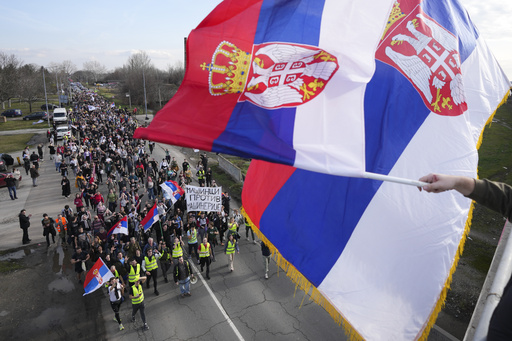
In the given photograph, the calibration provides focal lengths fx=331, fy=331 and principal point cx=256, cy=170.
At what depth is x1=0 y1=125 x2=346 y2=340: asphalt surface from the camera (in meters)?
9.70

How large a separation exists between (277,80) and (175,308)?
365 inches

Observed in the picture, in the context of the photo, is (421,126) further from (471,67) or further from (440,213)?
(471,67)

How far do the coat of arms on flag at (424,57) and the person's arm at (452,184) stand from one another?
204 centimetres

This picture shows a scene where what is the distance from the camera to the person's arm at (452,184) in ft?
8.07

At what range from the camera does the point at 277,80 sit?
413 cm

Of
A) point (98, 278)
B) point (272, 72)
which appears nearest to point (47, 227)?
point (98, 278)

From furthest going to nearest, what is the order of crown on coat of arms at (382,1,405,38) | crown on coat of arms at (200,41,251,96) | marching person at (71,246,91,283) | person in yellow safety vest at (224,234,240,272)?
1. person in yellow safety vest at (224,234,240,272)
2. marching person at (71,246,91,283)
3. crown on coat of arms at (382,1,405,38)
4. crown on coat of arms at (200,41,251,96)

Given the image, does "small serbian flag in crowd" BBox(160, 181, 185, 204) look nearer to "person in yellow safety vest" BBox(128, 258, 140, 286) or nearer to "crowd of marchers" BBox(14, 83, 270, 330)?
"crowd of marchers" BBox(14, 83, 270, 330)

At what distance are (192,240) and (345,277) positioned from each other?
10.4m

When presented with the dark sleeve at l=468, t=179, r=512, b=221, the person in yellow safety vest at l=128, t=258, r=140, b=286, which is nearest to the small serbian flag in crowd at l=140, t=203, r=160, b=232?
the person in yellow safety vest at l=128, t=258, r=140, b=286

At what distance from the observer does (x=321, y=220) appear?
171 inches

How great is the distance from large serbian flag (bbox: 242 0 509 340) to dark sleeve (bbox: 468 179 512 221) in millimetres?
1467

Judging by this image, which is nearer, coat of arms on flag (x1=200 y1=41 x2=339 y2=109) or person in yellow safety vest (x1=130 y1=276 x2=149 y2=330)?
coat of arms on flag (x1=200 y1=41 x2=339 y2=109)

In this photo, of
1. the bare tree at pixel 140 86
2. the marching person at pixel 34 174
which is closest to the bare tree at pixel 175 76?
the bare tree at pixel 140 86
